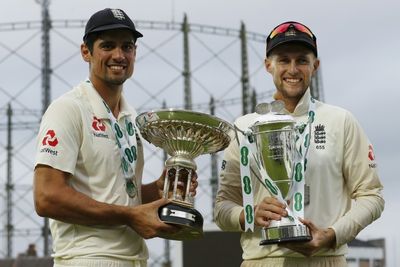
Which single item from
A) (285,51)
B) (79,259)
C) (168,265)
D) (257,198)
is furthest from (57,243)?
(168,265)

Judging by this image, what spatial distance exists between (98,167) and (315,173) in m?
0.87

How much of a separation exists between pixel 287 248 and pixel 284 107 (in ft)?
1.86

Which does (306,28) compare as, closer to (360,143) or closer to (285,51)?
(285,51)

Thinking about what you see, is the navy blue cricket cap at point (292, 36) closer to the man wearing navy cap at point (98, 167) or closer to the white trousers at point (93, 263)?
the man wearing navy cap at point (98, 167)

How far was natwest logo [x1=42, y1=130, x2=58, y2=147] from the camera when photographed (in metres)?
3.45

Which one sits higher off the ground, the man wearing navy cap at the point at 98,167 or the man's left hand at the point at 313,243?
the man wearing navy cap at the point at 98,167

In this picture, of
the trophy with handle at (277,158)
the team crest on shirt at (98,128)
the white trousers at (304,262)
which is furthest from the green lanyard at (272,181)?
the team crest on shirt at (98,128)

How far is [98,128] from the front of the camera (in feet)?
11.7

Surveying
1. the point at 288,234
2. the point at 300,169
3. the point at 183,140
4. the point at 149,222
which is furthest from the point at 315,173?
the point at 149,222

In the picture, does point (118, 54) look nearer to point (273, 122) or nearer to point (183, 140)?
point (183, 140)

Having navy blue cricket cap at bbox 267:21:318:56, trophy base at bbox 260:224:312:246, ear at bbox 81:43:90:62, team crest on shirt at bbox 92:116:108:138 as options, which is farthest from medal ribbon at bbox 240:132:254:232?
ear at bbox 81:43:90:62

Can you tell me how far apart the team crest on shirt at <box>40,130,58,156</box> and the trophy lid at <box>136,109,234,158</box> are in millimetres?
329

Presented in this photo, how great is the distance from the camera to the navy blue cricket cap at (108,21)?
3607 millimetres

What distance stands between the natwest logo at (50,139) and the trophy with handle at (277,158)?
77 cm
